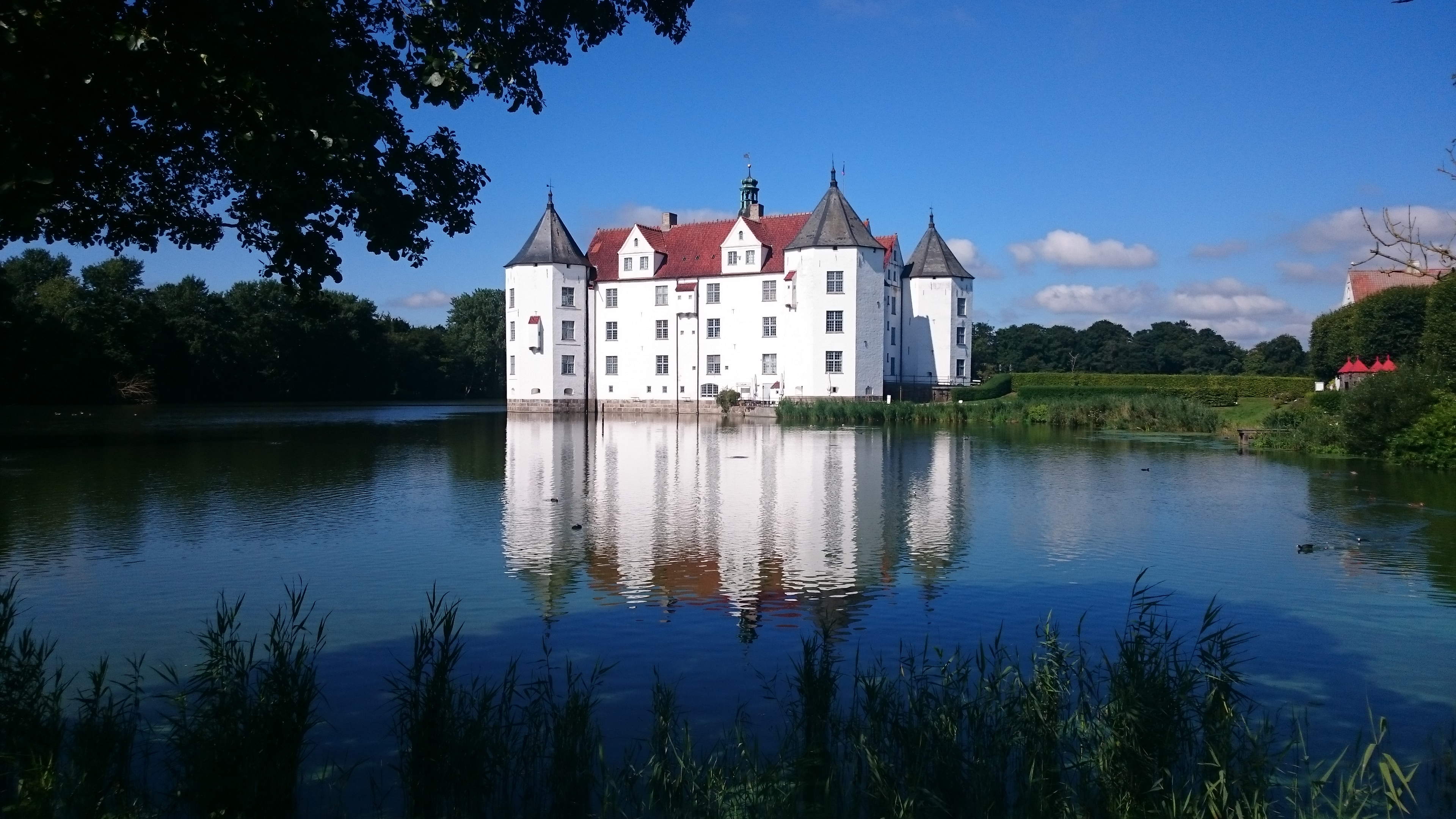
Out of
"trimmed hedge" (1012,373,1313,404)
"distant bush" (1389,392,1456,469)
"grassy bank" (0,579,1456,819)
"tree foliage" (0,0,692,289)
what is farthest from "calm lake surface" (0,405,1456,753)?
"trimmed hedge" (1012,373,1313,404)

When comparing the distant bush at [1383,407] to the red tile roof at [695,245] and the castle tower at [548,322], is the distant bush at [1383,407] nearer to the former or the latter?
the red tile roof at [695,245]

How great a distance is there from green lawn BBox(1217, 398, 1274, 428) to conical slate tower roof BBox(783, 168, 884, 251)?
18.0m

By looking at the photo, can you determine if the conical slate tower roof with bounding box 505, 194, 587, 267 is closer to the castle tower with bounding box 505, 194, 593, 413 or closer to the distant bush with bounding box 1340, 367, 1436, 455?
the castle tower with bounding box 505, 194, 593, 413

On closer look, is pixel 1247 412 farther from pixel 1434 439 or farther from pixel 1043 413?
pixel 1434 439

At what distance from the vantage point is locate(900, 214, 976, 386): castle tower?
181ft

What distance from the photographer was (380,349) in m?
81.6

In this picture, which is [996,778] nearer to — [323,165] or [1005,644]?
[1005,644]

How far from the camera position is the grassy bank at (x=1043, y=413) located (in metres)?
36.6

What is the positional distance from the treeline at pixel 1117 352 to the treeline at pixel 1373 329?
3606cm

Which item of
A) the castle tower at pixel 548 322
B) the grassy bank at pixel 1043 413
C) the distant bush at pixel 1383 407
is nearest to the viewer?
the distant bush at pixel 1383 407

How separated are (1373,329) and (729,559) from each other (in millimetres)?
55120

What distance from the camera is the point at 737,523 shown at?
14.3 m

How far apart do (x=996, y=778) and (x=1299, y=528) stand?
11254 millimetres

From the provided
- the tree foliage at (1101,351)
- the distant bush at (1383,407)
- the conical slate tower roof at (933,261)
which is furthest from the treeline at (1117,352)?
the distant bush at (1383,407)
